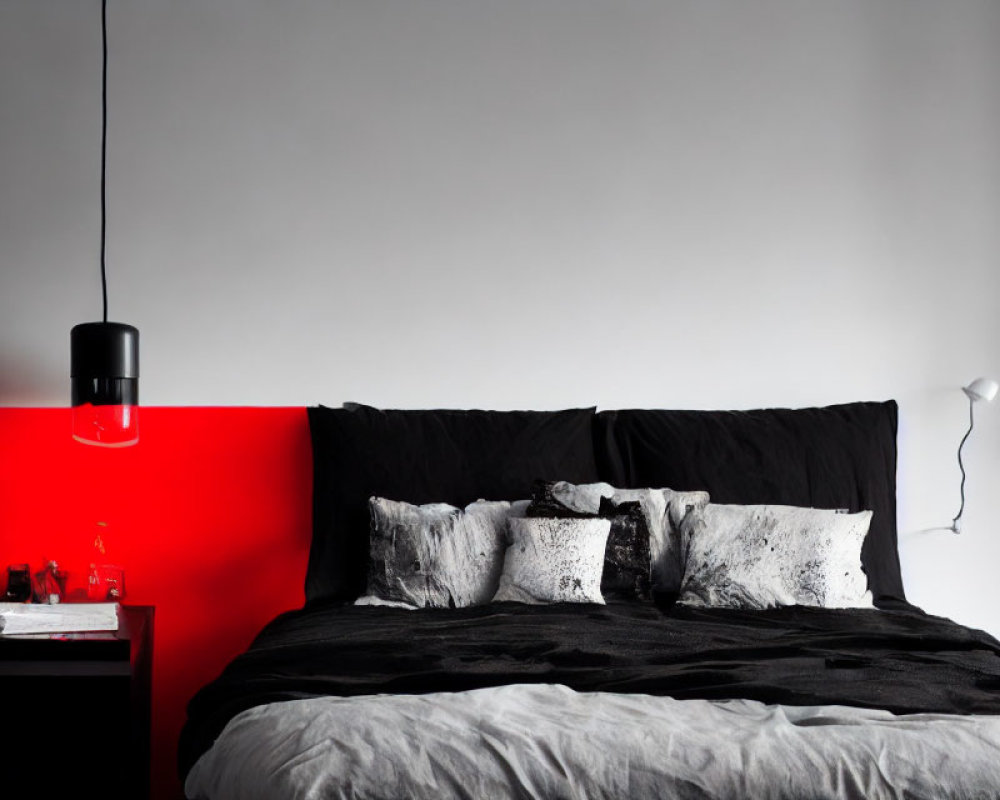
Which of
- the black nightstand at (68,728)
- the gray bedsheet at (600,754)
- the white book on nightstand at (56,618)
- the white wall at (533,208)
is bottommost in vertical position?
the black nightstand at (68,728)

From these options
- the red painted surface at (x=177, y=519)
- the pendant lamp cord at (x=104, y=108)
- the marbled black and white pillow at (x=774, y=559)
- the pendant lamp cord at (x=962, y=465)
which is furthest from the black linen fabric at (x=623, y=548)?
the pendant lamp cord at (x=104, y=108)

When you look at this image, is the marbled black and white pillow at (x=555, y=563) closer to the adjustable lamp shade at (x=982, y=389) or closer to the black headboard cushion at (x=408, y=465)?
the black headboard cushion at (x=408, y=465)

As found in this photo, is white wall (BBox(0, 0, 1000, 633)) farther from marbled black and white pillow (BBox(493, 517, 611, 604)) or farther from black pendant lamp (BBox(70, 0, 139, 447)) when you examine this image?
marbled black and white pillow (BBox(493, 517, 611, 604))

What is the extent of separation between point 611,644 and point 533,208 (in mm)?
1614

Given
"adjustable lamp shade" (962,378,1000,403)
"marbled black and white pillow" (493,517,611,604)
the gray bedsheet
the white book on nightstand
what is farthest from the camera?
"adjustable lamp shade" (962,378,1000,403)

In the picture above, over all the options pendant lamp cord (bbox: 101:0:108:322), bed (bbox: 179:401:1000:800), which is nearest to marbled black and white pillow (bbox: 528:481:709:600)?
bed (bbox: 179:401:1000:800)

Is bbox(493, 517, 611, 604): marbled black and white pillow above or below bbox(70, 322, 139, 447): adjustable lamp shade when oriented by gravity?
below

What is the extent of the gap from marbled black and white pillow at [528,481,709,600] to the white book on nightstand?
3.81 ft

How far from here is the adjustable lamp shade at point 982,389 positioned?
369 cm

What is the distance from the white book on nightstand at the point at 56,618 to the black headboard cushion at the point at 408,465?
0.56 m

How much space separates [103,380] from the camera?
3039 mm

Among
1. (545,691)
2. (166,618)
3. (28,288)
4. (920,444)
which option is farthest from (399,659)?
(920,444)

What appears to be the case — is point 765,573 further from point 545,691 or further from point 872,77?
point 872,77

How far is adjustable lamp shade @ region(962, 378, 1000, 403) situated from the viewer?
3.69m
